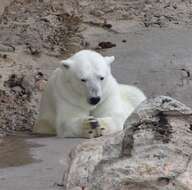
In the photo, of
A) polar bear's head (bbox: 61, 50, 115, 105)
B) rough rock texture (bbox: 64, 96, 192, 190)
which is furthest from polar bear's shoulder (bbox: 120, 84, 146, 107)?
rough rock texture (bbox: 64, 96, 192, 190)

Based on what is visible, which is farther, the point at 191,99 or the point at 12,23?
the point at 12,23

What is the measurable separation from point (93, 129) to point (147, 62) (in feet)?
8.88

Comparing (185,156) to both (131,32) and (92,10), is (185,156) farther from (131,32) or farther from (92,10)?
(92,10)

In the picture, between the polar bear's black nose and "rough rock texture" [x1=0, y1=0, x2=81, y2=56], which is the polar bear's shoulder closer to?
the polar bear's black nose

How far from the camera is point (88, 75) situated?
24.7ft

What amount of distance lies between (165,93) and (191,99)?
0.34m

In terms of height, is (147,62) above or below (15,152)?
above

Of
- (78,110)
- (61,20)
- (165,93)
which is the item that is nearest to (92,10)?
(61,20)

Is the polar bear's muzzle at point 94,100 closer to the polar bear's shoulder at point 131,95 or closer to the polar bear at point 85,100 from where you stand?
the polar bear at point 85,100

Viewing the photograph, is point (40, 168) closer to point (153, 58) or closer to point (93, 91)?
point (93, 91)

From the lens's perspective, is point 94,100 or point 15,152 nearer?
point 15,152

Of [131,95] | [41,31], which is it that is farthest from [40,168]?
[41,31]

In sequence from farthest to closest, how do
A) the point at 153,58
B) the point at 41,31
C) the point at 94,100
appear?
1. the point at 41,31
2. the point at 153,58
3. the point at 94,100

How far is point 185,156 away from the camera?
420 centimetres
